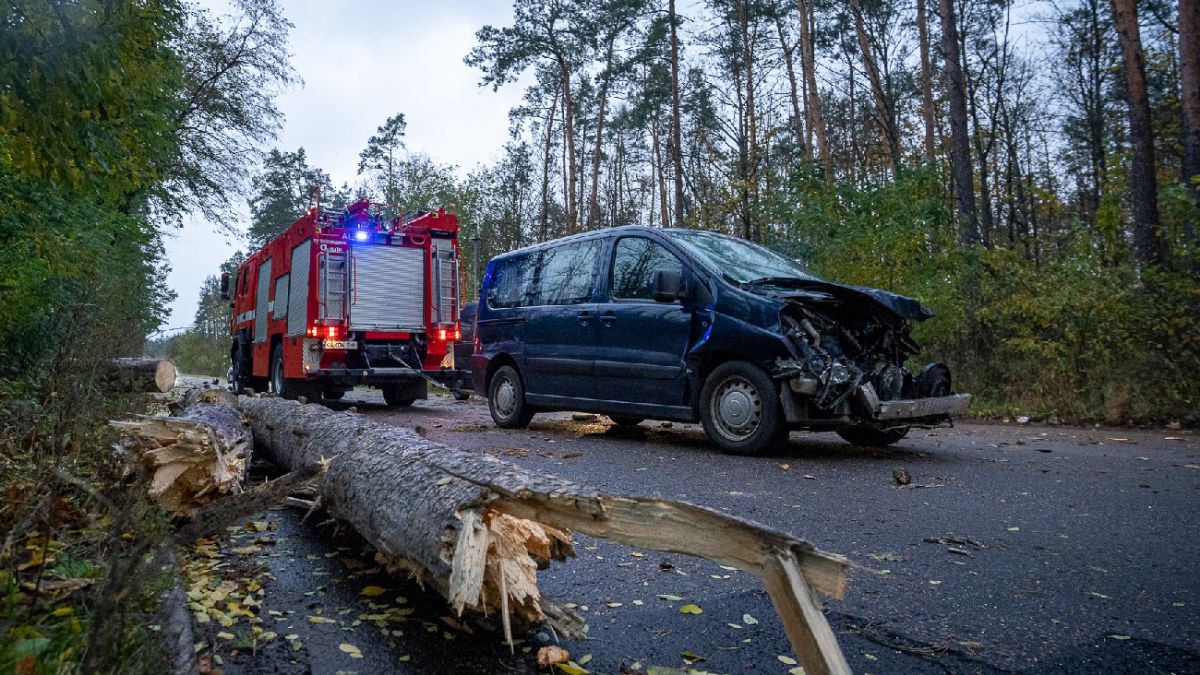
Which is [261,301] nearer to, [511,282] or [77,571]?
[511,282]

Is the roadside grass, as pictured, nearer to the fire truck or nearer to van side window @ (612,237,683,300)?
van side window @ (612,237,683,300)

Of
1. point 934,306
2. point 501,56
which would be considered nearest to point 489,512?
point 934,306

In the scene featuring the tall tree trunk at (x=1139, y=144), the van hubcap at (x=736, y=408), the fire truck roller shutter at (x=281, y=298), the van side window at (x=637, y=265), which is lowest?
the van hubcap at (x=736, y=408)

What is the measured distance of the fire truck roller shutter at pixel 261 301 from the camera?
13617 mm

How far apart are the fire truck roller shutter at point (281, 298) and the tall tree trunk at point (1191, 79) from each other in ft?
43.3

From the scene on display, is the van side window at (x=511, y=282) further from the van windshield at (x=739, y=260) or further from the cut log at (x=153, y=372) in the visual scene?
the cut log at (x=153, y=372)

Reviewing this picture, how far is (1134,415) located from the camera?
890 centimetres

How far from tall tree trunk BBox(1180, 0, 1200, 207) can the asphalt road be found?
257 inches

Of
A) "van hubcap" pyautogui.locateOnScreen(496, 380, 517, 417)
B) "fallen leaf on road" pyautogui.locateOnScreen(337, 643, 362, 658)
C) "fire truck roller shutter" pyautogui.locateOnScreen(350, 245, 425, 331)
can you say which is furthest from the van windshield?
"fire truck roller shutter" pyautogui.locateOnScreen(350, 245, 425, 331)

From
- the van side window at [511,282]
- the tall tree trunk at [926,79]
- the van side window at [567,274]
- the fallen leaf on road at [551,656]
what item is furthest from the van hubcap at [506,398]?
the tall tree trunk at [926,79]

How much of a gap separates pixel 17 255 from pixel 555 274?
206 inches

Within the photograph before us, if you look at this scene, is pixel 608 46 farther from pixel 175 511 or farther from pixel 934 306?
pixel 175 511

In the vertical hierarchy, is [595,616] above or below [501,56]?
below

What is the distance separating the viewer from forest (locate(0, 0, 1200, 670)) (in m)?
3.28
